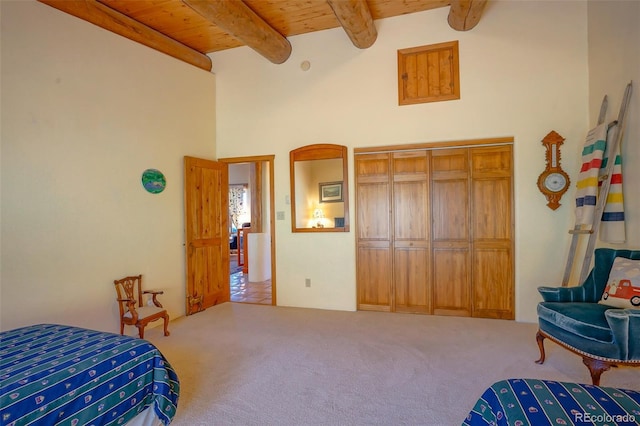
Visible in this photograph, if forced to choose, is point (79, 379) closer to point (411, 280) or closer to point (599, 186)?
point (411, 280)

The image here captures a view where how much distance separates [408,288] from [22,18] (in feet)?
16.0

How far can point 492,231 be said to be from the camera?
13.5 feet

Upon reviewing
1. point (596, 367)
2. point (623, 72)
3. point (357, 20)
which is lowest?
point (596, 367)

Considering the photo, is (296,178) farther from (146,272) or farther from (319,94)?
(146,272)

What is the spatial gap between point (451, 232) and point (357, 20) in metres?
2.75

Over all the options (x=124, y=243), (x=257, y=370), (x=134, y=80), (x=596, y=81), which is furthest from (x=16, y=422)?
(x=596, y=81)

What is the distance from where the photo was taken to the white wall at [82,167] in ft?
9.52

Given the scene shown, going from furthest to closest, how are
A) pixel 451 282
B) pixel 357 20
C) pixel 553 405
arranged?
pixel 451 282, pixel 357 20, pixel 553 405

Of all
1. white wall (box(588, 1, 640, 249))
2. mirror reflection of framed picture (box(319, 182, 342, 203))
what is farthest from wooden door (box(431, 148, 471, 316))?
white wall (box(588, 1, 640, 249))

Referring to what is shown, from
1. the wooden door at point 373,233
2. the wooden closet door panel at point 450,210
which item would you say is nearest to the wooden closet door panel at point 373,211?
the wooden door at point 373,233

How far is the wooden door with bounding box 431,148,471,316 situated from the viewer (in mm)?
4199

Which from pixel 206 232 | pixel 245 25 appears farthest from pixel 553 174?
pixel 206 232

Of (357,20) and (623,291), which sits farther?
(357,20)

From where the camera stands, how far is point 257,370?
2.83m
